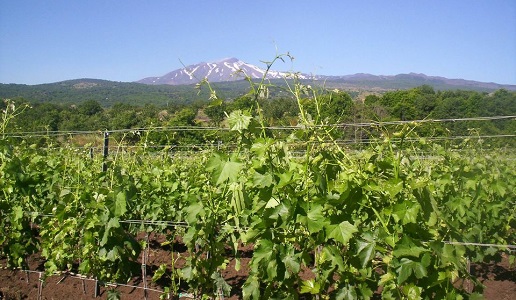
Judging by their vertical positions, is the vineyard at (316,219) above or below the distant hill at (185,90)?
below

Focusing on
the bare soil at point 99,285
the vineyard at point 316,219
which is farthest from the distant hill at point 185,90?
the bare soil at point 99,285

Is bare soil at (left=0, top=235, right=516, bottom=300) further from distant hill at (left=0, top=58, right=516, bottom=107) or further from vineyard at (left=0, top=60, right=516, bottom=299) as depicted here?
distant hill at (left=0, top=58, right=516, bottom=107)

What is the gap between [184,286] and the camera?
4.28 m

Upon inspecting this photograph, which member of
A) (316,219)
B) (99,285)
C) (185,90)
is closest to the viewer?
(316,219)

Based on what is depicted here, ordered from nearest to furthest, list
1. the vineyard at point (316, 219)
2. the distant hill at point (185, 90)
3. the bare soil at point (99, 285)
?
the vineyard at point (316, 219)
the distant hill at point (185, 90)
the bare soil at point (99, 285)

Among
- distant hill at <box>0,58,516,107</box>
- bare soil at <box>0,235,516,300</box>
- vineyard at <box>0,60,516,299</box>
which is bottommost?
bare soil at <box>0,235,516,300</box>

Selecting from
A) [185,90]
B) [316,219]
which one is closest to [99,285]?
[316,219]

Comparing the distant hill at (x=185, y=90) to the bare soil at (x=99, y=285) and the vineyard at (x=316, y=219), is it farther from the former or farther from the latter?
the bare soil at (x=99, y=285)

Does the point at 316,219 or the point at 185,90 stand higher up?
the point at 185,90

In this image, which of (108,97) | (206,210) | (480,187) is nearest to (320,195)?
(206,210)

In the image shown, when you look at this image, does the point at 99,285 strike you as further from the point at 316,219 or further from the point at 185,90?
the point at 185,90

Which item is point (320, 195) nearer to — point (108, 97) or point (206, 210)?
point (206, 210)

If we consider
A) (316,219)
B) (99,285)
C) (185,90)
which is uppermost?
(185,90)

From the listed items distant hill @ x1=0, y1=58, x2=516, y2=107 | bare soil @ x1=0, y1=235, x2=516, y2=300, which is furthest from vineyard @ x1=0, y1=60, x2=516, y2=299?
bare soil @ x1=0, y1=235, x2=516, y2=300
